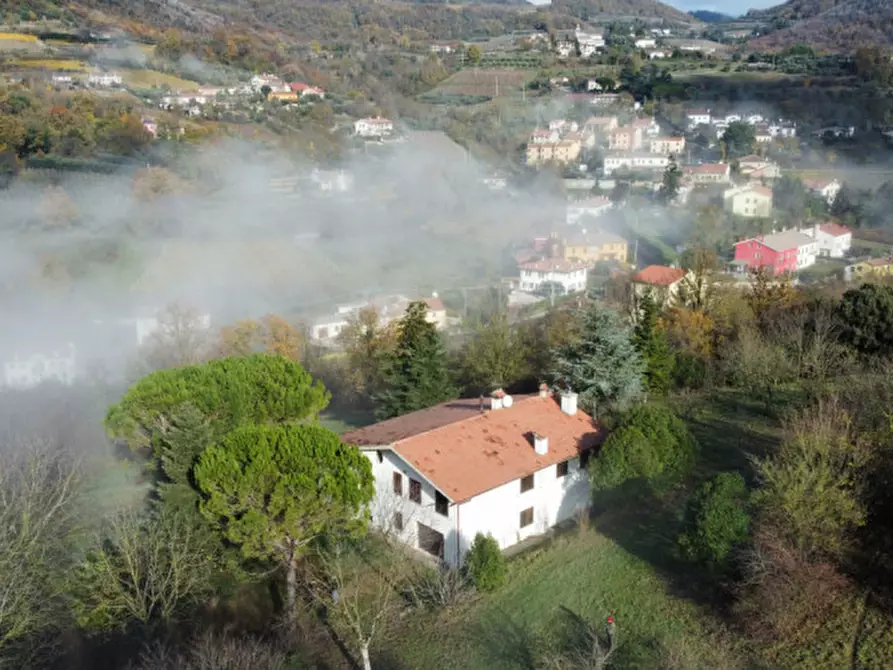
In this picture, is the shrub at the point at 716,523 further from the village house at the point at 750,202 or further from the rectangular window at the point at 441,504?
the village house at the point at 750,202

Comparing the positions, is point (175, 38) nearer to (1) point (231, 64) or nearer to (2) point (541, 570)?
(1) point (231, 64)

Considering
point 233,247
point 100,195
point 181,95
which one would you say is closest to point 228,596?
point 233,247

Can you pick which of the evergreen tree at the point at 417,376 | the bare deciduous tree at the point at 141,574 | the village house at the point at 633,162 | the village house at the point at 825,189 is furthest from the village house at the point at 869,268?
the bare deciduous tree at the point at 141,574

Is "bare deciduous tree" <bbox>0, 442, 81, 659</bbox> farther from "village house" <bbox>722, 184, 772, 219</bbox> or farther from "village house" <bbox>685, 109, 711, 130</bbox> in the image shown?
"village house" <bbox>685, 109, 711, 130</bbox>

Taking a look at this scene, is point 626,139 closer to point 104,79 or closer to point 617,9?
point 104,79

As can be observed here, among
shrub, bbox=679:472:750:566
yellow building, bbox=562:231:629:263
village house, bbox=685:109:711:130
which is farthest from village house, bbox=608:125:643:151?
shrub, bbox=679:472:750:566

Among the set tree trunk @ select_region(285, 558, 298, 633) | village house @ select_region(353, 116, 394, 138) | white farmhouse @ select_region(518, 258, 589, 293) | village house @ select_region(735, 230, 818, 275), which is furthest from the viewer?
village house @ select_region(353, 116, 394, 138)

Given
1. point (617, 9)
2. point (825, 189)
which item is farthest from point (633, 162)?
point (617, 9)
